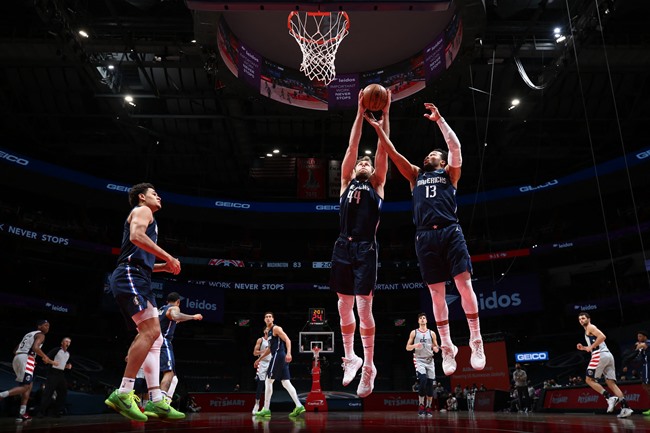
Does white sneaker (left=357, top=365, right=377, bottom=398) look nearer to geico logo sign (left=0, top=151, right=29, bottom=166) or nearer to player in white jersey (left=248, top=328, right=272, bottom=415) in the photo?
player in white jersey (left=248, top=328, right=272, bottom=415)

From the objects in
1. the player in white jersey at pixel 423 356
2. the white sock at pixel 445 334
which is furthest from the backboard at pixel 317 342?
the white sock at pixel 445 334

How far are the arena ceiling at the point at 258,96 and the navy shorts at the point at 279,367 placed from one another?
5755 mm

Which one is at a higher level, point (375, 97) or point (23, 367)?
point (375, 97)

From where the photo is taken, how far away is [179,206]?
1024 inches

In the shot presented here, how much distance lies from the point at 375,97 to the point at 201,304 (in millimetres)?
20198

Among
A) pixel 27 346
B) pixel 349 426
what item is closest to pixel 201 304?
pixel 27 346

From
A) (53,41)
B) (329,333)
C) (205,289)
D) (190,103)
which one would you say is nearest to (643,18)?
(329,333)

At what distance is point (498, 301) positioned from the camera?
2352 cm

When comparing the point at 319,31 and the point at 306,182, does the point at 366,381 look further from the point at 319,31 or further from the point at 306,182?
the point at 306,182

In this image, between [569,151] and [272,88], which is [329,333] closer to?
[272,88]

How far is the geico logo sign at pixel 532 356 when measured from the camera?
23.4 meters

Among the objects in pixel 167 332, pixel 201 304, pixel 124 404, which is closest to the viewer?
pixel 124 404

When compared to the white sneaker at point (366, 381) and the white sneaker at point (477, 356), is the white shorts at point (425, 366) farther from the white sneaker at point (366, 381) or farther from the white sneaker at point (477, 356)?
the white sneaker at point (366, 381)

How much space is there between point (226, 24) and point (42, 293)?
15.9 m
